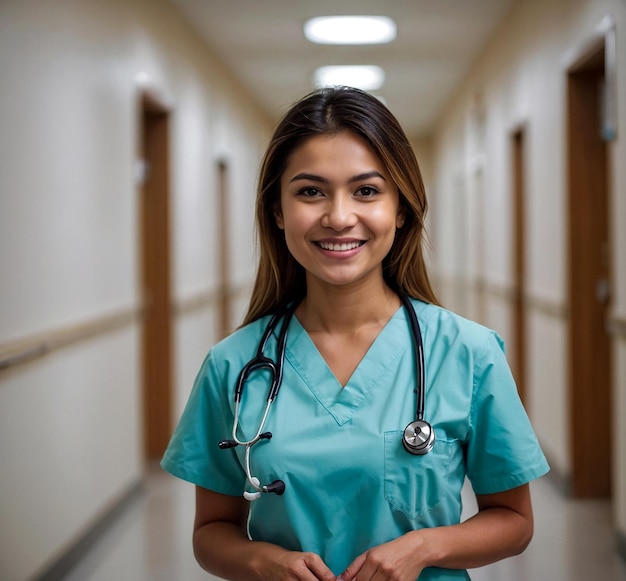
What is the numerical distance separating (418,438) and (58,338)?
1.91 m

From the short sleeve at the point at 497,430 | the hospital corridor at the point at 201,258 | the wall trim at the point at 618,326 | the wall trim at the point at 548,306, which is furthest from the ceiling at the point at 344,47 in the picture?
the short sleeve at the point at 497,430

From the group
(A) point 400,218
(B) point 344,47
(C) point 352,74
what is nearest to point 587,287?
(A) point 400,218

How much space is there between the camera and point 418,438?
104 centimetres

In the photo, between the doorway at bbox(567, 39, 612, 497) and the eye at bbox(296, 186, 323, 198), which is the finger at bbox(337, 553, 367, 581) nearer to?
the eye at bbox(296, 186, 323, 198)

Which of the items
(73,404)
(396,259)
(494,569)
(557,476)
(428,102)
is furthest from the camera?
(428,102)

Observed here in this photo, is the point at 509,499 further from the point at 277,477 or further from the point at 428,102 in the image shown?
the point at 428,102

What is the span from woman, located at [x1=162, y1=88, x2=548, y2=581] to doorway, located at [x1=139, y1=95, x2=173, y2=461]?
3313 millimetres

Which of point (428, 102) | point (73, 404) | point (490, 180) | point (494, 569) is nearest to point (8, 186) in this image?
point (73, 404)

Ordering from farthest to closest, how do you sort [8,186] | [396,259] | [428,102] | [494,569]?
[428,102] < [494,569] < [8,186] < [396,259]

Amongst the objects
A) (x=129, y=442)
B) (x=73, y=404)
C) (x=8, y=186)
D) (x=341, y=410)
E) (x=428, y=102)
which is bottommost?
(x=129, y=442)

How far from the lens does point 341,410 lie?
1091 mm

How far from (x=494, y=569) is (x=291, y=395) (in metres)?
1.85

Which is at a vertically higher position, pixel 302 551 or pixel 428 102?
pixel 428 102

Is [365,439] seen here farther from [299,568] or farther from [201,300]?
[201,300]
